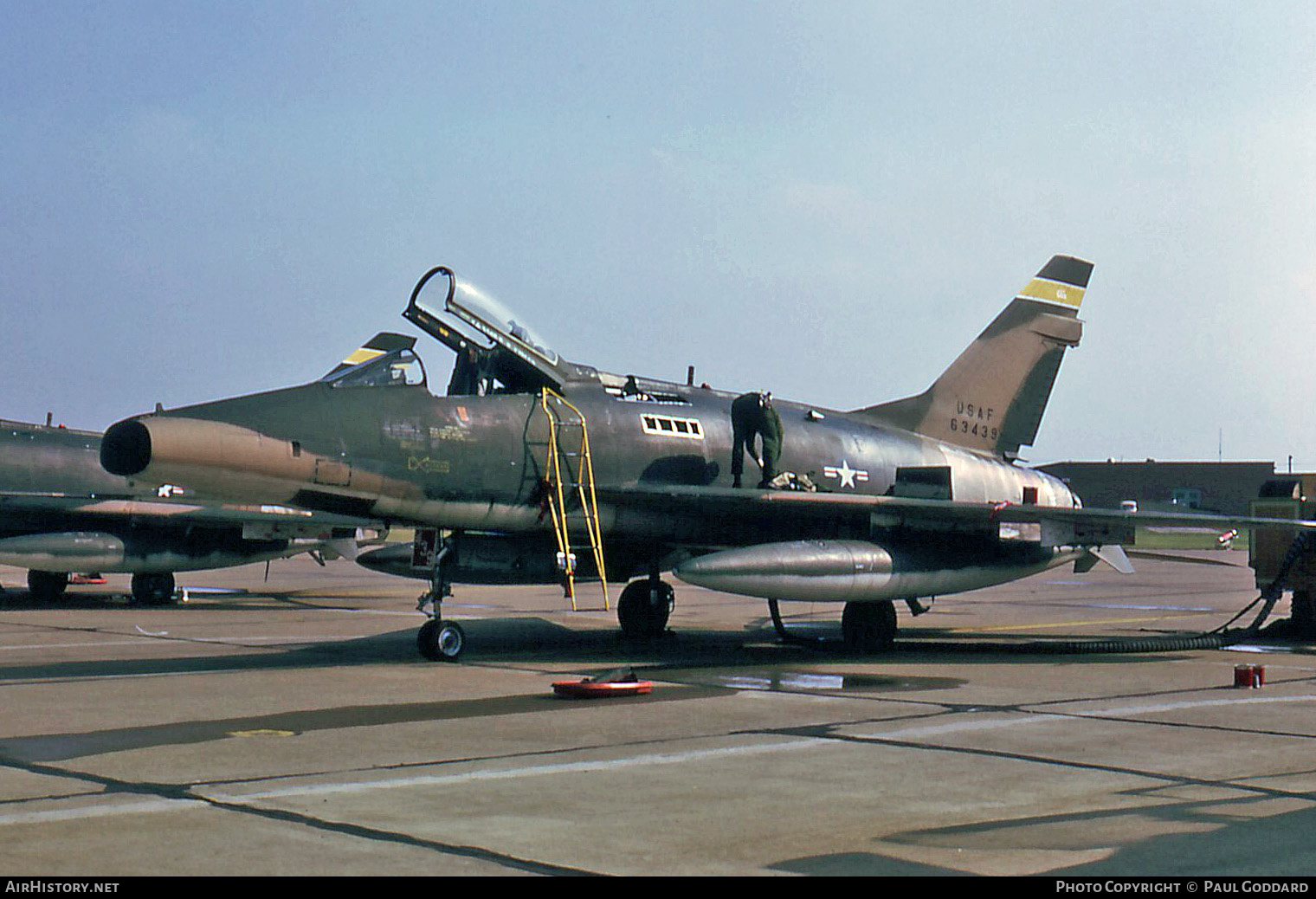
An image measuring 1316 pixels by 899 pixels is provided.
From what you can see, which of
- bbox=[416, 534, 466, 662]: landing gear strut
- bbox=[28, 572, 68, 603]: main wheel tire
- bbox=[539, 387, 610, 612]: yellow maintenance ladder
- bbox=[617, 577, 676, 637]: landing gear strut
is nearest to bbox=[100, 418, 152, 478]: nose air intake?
bbox=[416, 534, 466, 662]: landing gear strut

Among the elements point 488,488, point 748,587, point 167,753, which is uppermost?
point 488,488

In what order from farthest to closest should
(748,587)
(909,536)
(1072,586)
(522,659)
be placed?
(1072,586), (909,536), (522,659), (748,587)

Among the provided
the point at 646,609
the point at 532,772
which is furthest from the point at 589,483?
the point at 532,772

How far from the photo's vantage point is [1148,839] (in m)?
5.54

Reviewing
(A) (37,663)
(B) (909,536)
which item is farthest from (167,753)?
(B) (909,536)

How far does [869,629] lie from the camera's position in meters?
14.9

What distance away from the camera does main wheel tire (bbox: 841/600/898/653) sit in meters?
14.9

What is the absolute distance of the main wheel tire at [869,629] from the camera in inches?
587

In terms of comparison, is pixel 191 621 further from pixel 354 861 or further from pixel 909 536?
pixel 354 861

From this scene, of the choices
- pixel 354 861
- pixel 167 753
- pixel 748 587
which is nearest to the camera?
pixel 354 861

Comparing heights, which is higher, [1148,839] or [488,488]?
[488,488]

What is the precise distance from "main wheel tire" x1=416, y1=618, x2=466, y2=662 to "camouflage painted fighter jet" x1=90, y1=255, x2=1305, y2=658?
22 millimetres

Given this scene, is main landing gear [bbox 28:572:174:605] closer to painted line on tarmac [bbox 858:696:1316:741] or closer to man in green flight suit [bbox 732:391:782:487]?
man in green flight suit [bbox 732:391:782:487]

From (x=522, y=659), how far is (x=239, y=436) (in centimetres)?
376
